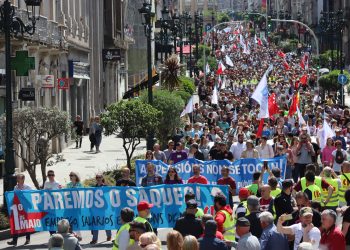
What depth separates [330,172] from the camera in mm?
16797

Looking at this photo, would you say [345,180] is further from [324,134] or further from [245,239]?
[324,134]

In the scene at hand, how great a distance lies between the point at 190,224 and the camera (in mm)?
12992

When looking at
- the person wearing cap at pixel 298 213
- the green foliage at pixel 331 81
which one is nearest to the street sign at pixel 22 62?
the person wearing cap at pixel 298 213

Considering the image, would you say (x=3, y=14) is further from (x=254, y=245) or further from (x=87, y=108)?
(x=87, y=108)

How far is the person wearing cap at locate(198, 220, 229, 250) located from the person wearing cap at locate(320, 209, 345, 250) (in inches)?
46.4

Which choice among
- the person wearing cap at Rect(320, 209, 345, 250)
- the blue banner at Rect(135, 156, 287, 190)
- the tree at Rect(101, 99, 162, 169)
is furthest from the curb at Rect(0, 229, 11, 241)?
the person wearing cap at Rect(320, 209, 345, 250)

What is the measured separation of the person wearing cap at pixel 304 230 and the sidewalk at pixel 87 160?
15359mm

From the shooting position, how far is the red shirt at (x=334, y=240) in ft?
38.7

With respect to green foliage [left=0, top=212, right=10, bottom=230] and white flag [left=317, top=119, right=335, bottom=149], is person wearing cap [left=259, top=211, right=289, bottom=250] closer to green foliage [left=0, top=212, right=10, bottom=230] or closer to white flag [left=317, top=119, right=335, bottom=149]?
green foliage [left=0, top=212, right=10, bottom=230]

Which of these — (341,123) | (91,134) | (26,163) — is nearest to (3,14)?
(26,163)

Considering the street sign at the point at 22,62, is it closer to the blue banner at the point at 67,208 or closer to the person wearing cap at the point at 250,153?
the person wearing cap at the point at 250,153

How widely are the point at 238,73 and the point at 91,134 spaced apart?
53262 millimetres

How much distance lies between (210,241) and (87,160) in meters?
24.7

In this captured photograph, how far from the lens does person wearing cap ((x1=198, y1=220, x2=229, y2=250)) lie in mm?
11297
